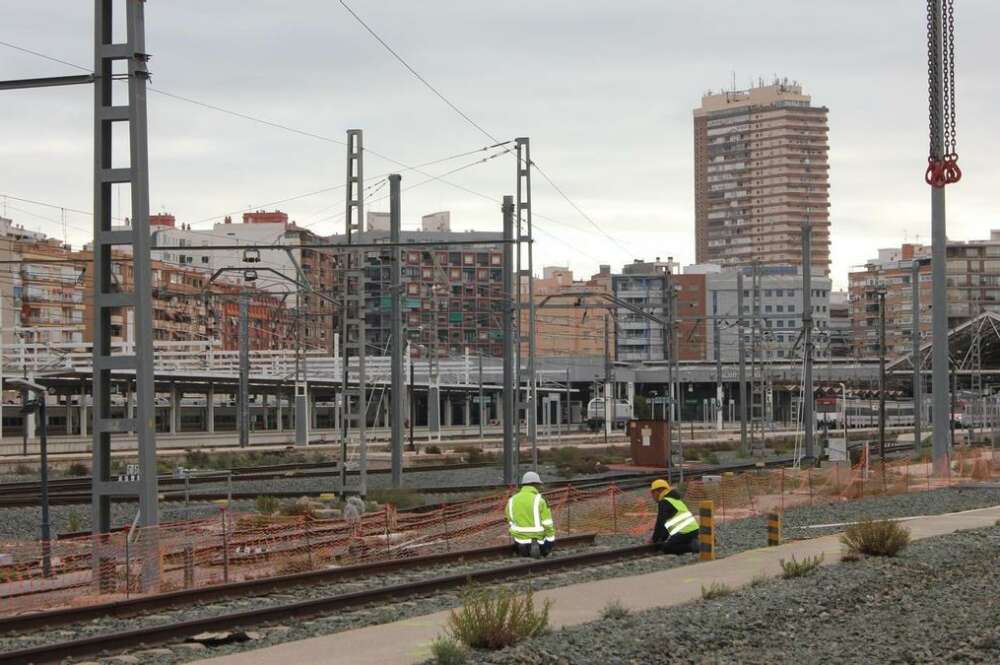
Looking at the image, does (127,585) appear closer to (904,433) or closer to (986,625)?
(986,625)

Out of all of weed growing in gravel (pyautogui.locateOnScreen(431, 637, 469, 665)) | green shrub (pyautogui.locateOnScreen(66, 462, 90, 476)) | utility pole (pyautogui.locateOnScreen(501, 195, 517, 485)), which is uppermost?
utility pole (pyautogui.locateOnScreen(501, 195, 517, 485))

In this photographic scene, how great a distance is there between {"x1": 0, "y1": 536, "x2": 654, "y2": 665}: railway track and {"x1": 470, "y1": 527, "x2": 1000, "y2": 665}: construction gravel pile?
7.89 feet

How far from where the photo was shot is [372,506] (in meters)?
33.4

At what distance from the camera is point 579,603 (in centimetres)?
1628

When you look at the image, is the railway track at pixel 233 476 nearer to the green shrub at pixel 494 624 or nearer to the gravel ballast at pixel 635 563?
the gravel ballast at pixel 635 563

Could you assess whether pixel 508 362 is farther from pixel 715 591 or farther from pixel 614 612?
pixel 614 612

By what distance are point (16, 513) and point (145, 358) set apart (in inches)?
653

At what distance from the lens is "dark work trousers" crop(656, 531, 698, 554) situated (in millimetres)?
22578

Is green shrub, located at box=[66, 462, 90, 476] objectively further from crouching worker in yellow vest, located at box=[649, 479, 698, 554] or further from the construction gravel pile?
the construction gravel pile

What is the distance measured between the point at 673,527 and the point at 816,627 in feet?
26.7

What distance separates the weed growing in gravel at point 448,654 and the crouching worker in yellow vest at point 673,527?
10921 mm

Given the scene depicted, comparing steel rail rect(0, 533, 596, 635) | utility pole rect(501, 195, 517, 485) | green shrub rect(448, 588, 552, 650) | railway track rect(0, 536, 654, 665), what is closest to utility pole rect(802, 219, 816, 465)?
utility pole rect(501, 195, 517, 485)

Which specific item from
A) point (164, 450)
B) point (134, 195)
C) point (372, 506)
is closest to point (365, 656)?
point (134, 195)

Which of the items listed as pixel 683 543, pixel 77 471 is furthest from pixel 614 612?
pixel 77 471
